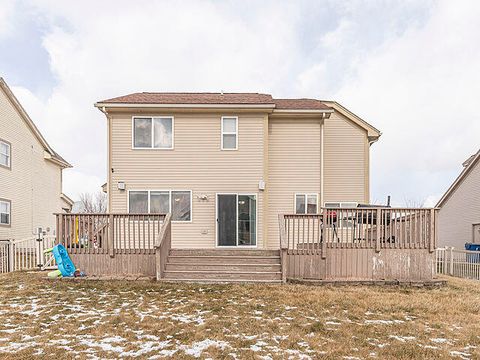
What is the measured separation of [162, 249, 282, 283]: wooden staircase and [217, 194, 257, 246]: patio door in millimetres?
1861

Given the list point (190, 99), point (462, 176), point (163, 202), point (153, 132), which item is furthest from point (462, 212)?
point (153, 132)

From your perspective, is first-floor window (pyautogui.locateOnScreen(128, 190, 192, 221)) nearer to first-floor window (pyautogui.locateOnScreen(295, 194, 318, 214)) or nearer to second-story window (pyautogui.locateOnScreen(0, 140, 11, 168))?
first-floor window (pyautogui.locateOnScreen(295, 194, 318, 214))

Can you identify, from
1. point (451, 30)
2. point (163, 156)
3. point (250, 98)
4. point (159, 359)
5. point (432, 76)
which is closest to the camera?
point (159, 359)

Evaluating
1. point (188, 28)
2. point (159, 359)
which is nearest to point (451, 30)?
point (188, 28)

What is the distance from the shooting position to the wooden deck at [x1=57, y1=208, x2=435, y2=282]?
25.5ft

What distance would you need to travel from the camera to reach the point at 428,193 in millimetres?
49344

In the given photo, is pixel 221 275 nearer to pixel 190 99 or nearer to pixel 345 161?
pixel 190 99

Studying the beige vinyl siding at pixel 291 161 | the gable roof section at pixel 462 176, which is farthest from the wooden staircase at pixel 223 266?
the gable roof section at pixel 462 176

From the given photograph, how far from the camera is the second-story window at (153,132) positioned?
10.9 meters

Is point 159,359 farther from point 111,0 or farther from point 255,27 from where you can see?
point 255,27

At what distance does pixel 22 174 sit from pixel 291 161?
14019 mm

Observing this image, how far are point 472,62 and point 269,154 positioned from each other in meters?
15.0

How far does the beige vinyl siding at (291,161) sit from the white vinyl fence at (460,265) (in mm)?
5507

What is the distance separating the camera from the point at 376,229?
7836mm
